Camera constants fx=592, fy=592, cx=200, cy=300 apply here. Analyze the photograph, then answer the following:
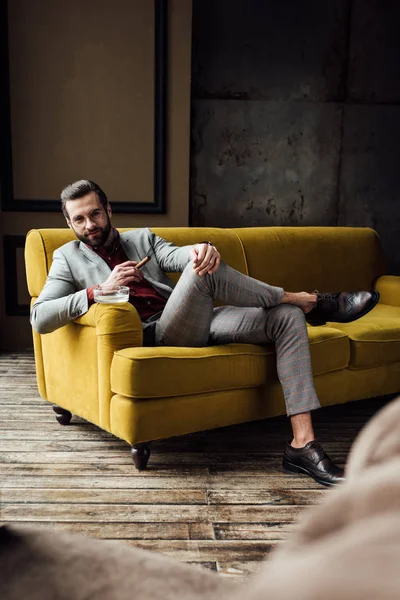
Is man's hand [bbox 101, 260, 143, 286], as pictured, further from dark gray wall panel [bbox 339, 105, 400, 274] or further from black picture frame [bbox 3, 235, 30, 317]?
dark gray wall panel [bbox 339, 105, 400, 274]

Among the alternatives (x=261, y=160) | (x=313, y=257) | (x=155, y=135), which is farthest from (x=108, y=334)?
(x=261, y=160)

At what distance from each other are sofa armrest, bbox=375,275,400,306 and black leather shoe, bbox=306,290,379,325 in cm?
96

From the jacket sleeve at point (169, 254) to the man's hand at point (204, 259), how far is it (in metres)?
0.35

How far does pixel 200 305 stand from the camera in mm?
2359

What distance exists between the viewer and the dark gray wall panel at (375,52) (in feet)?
14.4

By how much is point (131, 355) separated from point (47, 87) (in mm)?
2739

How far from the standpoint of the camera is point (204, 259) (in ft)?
7.52

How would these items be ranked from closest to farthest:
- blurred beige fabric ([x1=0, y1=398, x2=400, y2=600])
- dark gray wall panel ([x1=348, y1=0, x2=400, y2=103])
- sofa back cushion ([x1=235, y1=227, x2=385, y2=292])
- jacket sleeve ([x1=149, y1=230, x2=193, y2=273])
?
1. blurred beige fabric ([x1=0, y1=398, x2=400, y2=600])
2. jacket sleeve ([x1=149, y1=230, x2=193, y2=273])
3. sofa back cushion ([x1=235, y1=227, x2=385, y2=292])
4. dark gray wall panel ([x1=348, y1=0, x2=400, y2=103])

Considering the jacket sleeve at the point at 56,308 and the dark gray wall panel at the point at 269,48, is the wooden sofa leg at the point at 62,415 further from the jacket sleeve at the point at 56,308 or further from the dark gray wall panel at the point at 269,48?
the dark gray wall panel at the point at 269,48

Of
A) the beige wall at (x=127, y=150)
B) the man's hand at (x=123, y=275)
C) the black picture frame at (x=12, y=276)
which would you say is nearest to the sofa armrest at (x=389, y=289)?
the beige wall at (x=127, y=150)

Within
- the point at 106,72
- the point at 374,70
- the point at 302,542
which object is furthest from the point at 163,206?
the point at 302,542

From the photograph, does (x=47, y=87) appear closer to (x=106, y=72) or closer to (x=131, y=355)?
(x=106, y=72)

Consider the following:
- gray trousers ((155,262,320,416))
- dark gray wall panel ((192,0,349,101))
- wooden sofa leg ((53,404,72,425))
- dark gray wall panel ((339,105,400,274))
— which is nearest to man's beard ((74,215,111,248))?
gray trousers ((155,262,320,416))

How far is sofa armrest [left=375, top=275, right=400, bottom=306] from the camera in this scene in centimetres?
358
